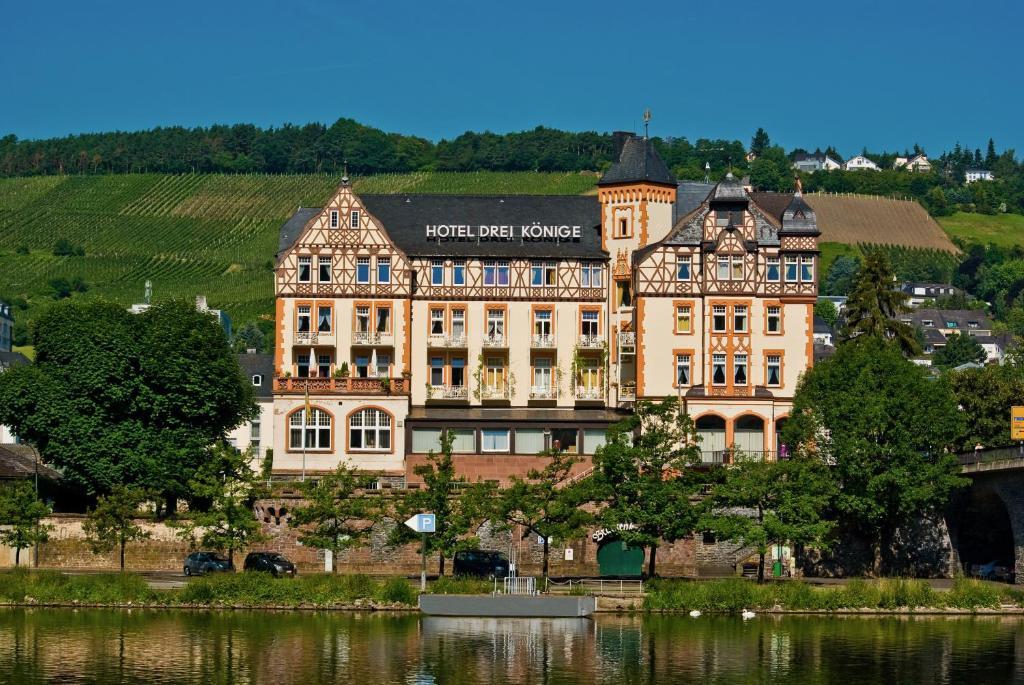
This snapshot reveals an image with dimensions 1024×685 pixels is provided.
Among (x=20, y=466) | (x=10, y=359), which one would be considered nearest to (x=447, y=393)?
(x=20, y=466)

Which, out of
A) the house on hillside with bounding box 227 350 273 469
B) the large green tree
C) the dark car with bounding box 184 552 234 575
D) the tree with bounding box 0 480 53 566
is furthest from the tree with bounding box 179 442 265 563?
the house on hillside with bounding box 227 350 273 469

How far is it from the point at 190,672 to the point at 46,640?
9096 millimetres

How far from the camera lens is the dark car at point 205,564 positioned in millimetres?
89750

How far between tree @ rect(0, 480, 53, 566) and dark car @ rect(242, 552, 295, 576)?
33.4ft

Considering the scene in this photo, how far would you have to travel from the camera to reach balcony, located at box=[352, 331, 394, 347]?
106 m

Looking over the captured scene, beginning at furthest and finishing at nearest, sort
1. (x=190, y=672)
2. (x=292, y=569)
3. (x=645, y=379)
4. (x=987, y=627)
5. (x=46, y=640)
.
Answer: (x=645, y=379) < (x=292, y=569) < (x=987, y=627) < (x=46, y=640) < (x=190, y=672)

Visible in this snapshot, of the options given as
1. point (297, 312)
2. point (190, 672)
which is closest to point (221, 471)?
point (297, 312)

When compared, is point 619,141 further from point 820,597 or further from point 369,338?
point 820,597

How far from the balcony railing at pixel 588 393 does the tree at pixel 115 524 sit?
2626cm

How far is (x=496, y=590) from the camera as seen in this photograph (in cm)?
8312

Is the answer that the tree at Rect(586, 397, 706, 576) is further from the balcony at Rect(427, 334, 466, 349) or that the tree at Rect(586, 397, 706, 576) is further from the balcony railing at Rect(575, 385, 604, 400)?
the balcony at Rect(427, 334, 466, 349)

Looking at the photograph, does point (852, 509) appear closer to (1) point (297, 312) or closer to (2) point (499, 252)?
(2) point (499, 252)

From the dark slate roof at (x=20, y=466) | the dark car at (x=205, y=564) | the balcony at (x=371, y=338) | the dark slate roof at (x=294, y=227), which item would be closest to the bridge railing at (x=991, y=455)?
the balcony at (x=371, y=338)

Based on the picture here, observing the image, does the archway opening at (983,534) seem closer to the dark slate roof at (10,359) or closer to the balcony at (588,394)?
the balcony at (588,394)
